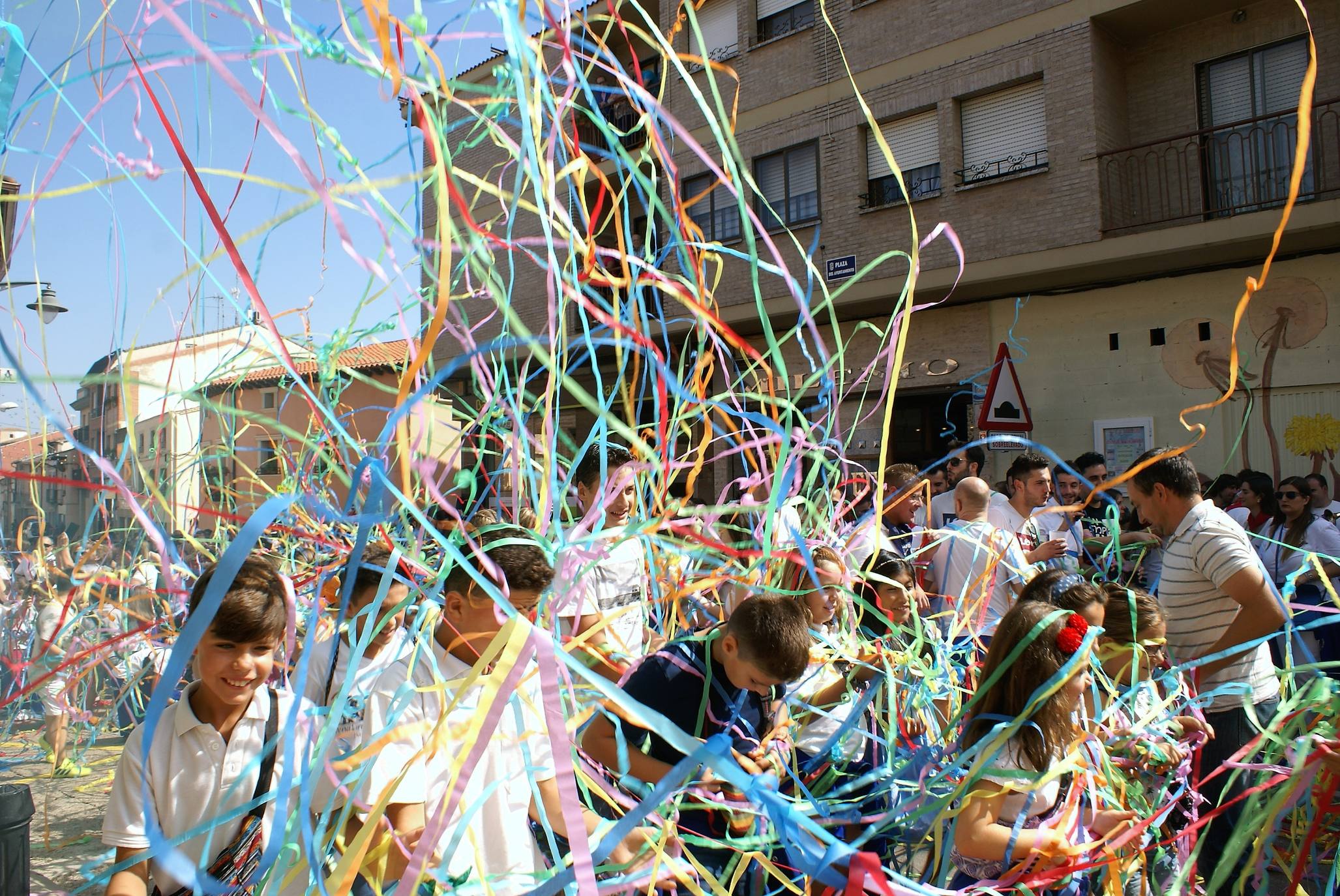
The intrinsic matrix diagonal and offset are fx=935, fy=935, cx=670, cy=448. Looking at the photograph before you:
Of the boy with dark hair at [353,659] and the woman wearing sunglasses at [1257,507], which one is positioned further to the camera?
the woman wearing sunglasses at [1257,507]

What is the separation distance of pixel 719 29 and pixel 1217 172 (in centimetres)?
737

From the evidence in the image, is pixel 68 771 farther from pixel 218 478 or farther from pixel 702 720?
pixel 702 720

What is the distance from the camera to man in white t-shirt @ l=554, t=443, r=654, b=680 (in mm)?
2434

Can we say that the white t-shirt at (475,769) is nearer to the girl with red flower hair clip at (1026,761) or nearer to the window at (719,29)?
the girl with red flower hair clip at (1026,761)

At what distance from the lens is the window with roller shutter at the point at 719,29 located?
45.3 feet


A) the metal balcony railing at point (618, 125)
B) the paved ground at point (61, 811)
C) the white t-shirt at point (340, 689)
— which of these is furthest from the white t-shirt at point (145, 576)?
the metal balcony railing at point (618, 125)

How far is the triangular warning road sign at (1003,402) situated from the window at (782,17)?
7.16m

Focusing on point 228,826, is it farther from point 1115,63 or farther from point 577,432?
point 577,432

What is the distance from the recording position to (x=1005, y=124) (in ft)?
36.0

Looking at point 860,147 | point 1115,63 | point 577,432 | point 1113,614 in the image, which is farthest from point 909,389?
point 1113,614

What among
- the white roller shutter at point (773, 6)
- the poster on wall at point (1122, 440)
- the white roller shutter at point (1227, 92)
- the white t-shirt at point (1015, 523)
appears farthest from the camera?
the white roller shutter at point (773, 6)

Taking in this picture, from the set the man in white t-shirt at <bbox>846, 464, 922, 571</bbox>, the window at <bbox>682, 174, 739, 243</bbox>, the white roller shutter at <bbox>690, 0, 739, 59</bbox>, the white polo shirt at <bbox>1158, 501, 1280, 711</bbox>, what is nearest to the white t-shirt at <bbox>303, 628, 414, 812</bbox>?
the man in white t-shirt at <bbox>846, 464, 922, 571</bbox>

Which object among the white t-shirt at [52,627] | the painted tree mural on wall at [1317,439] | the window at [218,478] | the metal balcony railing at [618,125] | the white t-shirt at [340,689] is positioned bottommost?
the white t-shirt at [52,627]

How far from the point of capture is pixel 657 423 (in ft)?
6.81
